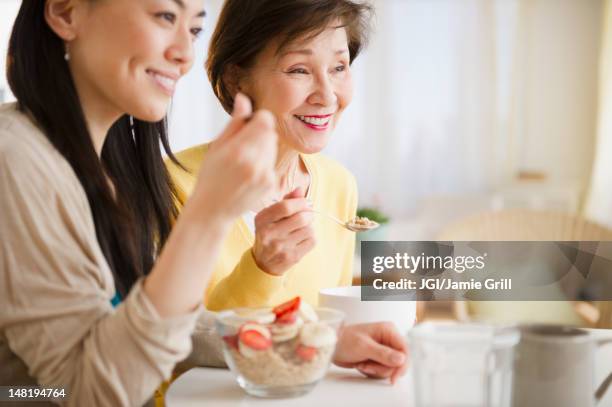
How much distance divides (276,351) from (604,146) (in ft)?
14.2

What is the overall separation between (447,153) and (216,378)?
4.28 m

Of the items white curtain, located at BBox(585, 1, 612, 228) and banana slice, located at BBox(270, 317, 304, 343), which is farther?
white curtain, located at BBox(585, 1, 612, 228)

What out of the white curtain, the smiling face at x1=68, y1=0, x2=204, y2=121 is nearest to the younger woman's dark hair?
the smiling face at x1=68, y1=0, x2=204, y2=121

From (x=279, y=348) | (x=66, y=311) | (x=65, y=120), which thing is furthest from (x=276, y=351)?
(x=65, y=120)

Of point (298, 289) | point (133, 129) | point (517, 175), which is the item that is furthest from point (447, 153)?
point (133, 129)

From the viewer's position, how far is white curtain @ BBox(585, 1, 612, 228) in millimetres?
4453

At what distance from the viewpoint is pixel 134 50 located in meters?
0.83

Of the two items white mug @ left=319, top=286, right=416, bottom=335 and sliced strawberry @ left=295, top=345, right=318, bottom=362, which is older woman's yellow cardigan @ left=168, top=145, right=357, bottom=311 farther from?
sliced strawberry @ left=295, top=345, right=318, bottom=362

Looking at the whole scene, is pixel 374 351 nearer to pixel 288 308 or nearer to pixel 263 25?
pixel 288 308

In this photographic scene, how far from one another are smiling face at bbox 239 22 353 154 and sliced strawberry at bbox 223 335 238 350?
2.08 ft

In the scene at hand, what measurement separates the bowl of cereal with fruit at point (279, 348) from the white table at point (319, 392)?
0.06 ft

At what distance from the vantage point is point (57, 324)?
724mm

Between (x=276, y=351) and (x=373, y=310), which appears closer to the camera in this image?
(x=276, y=351)

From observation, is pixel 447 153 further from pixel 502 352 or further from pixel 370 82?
pixel 502 352
